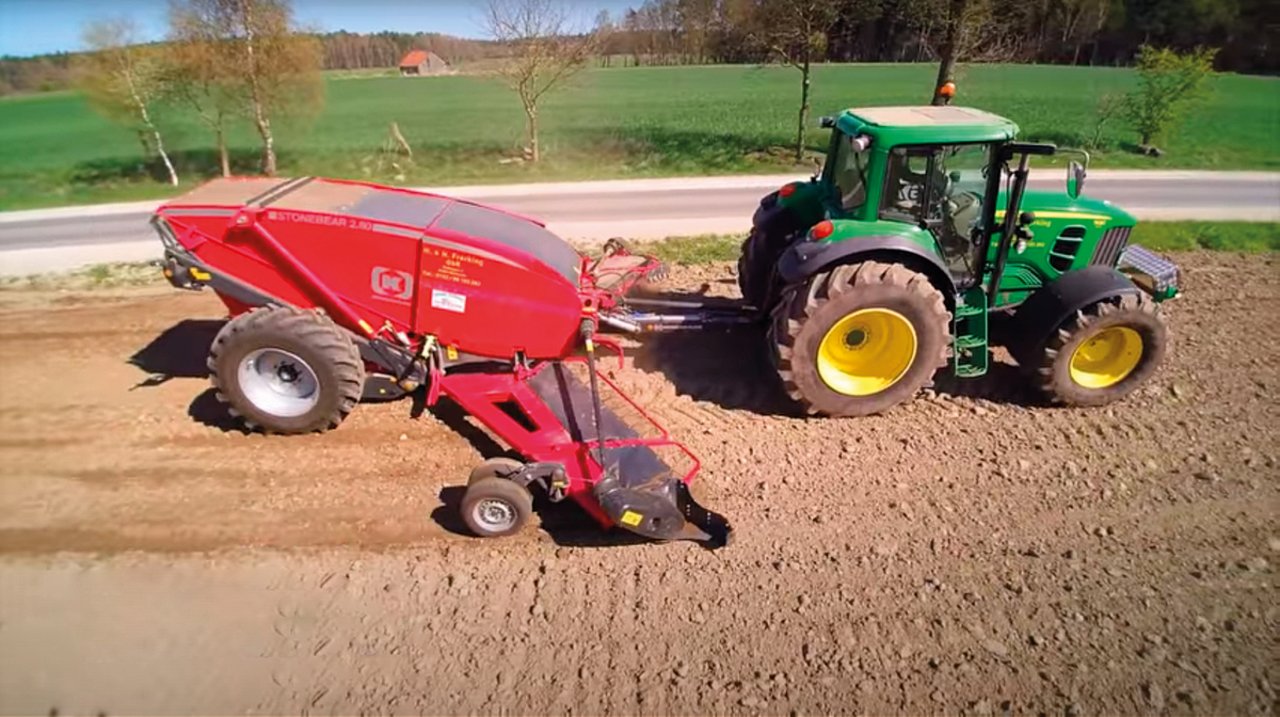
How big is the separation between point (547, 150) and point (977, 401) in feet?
62.8

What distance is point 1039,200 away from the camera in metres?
6.29

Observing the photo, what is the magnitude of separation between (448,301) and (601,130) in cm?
2247

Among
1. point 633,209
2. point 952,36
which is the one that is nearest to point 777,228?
point 633,209

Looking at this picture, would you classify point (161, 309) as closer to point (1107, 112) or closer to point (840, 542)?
point (840, 542)

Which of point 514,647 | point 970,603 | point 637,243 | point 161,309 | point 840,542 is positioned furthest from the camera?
point 637,243

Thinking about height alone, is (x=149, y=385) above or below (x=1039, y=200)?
below

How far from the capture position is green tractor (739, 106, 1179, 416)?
5.43 m

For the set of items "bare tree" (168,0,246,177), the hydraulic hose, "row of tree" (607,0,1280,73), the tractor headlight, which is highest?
"row of tree" (607,0,1280,73)

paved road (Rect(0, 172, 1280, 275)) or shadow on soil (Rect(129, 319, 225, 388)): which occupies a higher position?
paved road (Rect(0, 172, 1280, 275))

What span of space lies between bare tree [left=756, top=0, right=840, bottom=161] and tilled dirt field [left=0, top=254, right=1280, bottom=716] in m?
14.3

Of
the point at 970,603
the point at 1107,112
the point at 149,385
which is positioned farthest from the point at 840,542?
the point at 1107,112

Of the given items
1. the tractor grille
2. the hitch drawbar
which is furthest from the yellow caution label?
the tractor grille

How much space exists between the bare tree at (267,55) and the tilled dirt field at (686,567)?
44.9 feet

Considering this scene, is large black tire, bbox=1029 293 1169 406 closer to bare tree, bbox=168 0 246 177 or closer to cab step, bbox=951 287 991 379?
cab step, bbox=951 287 991 379
